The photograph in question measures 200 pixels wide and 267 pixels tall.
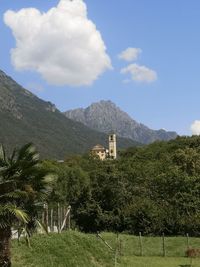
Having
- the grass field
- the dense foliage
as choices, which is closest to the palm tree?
the grass field

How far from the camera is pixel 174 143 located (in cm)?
11662

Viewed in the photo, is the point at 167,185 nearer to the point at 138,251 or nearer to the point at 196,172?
the point at 196,172

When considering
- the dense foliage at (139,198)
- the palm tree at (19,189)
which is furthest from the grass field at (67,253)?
the dense foliage at (139,198)

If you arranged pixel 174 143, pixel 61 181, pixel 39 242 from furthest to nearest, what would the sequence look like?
pixel 174 143, pixel 61 181, pixel 39 242

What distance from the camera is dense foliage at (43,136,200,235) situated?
5738cm

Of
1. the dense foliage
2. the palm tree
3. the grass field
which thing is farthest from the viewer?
the dense foliage

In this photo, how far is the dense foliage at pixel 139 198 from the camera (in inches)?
2259

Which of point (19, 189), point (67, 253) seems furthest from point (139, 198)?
point (19, 189)

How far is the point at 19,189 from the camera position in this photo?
21.8 metres

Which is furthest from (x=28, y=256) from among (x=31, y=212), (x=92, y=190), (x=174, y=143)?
(x=174, y=143)

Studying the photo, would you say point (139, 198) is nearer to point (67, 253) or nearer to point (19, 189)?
point (67, 253)

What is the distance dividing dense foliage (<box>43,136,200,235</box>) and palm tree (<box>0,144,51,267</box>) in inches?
1218

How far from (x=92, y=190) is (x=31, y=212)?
156 feet

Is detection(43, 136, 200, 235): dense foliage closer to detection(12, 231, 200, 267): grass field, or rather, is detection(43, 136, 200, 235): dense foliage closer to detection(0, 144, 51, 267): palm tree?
detection(12, 231, 200, 267): grass field
